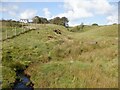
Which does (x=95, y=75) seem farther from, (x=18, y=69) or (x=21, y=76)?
(x=18, y=69)

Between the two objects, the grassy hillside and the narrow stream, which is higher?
the grassy hillside

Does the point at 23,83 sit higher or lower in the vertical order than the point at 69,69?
lower

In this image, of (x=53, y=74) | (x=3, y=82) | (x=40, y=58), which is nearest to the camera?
(x=3, y=82)

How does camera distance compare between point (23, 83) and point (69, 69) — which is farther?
point (69, 69)

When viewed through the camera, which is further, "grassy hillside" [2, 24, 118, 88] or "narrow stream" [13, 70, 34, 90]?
"narrow stream" [13, 70, 34, 90]

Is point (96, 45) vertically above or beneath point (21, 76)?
above

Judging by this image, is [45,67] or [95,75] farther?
[45,67]

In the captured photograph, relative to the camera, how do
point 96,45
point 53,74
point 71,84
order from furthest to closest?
point 96,45, point 53,74, point 71,84

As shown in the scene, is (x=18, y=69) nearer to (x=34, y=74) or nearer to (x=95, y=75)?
(x=34, y=74)

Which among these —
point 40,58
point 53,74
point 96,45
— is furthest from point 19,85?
point 96,45

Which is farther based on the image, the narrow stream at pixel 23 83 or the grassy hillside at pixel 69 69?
the narrow stream at pixel 23 83

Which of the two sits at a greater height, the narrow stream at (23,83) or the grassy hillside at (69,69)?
the grassy hillside at (69,69)

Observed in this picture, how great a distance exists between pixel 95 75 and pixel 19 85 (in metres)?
6.13

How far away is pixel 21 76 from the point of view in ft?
76.4
